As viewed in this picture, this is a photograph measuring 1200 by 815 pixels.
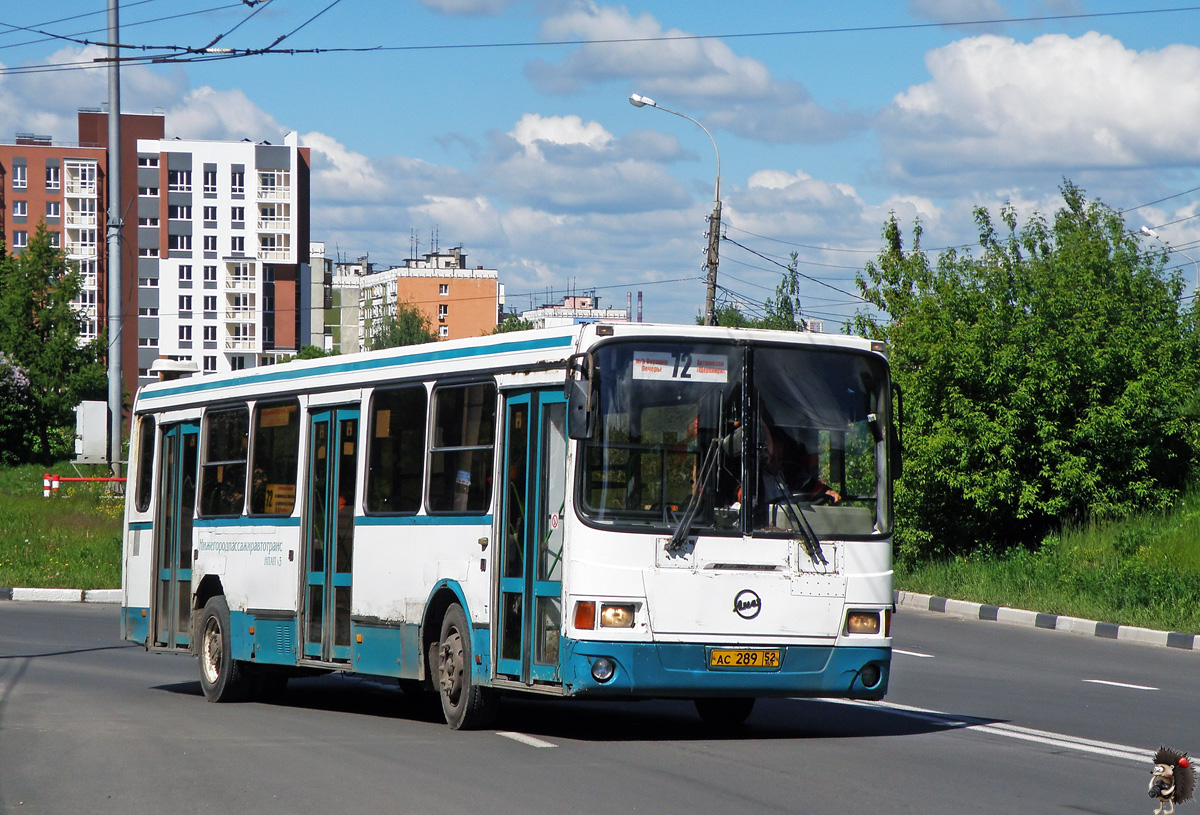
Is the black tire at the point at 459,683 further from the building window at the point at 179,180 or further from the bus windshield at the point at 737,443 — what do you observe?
the building window at the point at 179,180

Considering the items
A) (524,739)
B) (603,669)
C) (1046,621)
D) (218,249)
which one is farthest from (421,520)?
(218,249)

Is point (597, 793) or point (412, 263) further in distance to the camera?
point (412, 263)

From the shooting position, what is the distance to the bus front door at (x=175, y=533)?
14.5m

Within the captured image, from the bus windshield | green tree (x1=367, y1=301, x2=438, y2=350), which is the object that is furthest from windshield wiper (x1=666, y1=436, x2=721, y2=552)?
green tree (x1=367, y1=301, x2=438, y2=350)

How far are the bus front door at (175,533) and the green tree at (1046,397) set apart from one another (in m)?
13.1

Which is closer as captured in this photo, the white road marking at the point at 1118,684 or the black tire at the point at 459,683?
the black tire at the point at 459,683

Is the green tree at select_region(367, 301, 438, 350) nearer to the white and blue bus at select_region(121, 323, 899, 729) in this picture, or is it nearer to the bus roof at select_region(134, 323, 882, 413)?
the bus roof at select_region(134, 323, 882, 413)

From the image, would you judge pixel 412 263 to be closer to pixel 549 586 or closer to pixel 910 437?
pixel 910 437

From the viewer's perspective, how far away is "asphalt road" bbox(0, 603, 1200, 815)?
24.8 feet

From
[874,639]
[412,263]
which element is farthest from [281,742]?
[412,263]

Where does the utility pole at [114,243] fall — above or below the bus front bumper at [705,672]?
above

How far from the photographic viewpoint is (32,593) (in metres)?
25.3

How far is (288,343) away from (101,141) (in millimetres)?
24020

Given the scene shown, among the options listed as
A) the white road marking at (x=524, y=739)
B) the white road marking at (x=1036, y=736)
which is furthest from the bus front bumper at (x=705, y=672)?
the white road marking at (x=1036, y=736)
